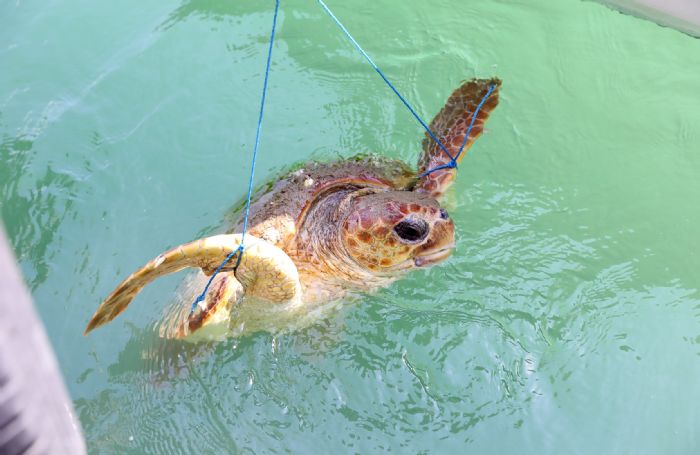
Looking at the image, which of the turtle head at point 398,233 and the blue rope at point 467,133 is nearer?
the turtle head at point 398,233

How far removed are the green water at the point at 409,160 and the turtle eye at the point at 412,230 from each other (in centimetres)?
61

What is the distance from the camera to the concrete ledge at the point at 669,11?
3.39 meters

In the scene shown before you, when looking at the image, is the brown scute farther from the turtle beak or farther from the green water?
the green water

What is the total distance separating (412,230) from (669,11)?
2.34 m

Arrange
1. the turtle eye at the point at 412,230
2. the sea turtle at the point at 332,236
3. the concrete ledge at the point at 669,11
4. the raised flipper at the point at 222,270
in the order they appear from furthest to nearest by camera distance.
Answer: the concrete ledge at the point at 669,11 < the turtle eye at the point at 412,230 < the sea turtle at the point at 332,236 < the raised flipper at the point at 222,270

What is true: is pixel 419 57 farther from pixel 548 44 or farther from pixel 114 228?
pixel 114 228

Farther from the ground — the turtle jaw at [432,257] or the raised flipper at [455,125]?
the raised flipper at [455,125]

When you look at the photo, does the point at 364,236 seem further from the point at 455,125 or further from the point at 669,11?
the point at 669,11

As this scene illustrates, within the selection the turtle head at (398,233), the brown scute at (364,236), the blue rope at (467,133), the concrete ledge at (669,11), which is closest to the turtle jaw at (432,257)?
the turtle head at (398,233)

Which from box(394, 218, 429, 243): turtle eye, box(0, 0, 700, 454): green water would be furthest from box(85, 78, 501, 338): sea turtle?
box(0, 0, 700, 454): green water

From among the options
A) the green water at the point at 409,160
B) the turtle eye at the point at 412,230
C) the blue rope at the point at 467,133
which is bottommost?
the green water at the point at 409,160

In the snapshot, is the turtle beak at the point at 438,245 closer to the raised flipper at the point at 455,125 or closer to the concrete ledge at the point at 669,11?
the raised flipper at the point at 455,125

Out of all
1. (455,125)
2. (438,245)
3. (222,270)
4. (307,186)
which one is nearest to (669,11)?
(455,125)

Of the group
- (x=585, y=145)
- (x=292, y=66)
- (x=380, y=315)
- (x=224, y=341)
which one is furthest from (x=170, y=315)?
(x=585, y=145)
